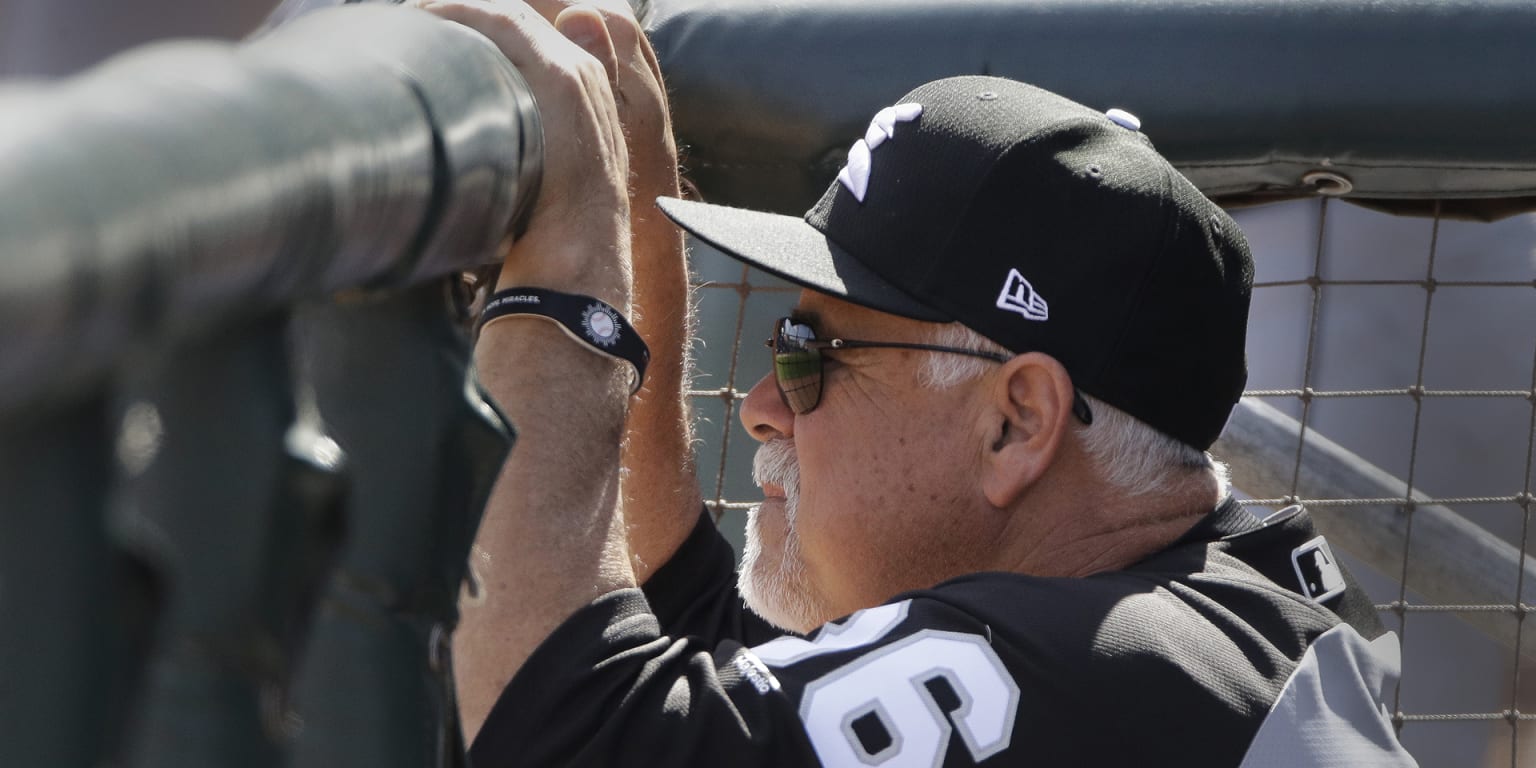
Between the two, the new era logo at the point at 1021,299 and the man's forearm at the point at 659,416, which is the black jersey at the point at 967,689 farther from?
the man's forearm at the point at 659,416

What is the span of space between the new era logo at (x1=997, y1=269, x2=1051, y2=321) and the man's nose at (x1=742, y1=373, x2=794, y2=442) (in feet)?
1.03

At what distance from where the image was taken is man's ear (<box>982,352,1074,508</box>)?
1.49 m

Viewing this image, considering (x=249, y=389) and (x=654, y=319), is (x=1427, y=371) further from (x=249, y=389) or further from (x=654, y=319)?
(x=249, y=389)

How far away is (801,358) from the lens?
5.50 feet

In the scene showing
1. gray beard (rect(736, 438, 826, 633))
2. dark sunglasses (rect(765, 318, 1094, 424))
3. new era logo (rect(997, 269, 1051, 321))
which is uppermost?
new era logo (rect(997, 269, 1051, 321))

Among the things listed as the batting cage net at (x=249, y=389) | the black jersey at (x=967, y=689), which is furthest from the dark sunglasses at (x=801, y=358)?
the batting cage net at (x=249, y=389)

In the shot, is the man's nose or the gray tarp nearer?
the man's nose

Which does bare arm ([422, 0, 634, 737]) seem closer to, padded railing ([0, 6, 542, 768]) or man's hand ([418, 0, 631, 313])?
man's hand ([418, 0, 631, 313])

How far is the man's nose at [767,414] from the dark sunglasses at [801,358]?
12mm

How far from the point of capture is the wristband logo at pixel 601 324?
3.94 feet

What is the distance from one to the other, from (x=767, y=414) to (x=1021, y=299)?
357mm

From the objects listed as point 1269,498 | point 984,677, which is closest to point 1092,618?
point 984,677

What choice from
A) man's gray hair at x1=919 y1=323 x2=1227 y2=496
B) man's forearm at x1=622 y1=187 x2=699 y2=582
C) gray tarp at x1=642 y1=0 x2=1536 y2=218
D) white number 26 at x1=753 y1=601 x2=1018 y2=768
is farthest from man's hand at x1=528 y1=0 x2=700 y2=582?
white number 26 at x1=753 y1=601 x2=1018 y2=768

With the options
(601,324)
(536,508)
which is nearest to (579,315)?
(601,324)
